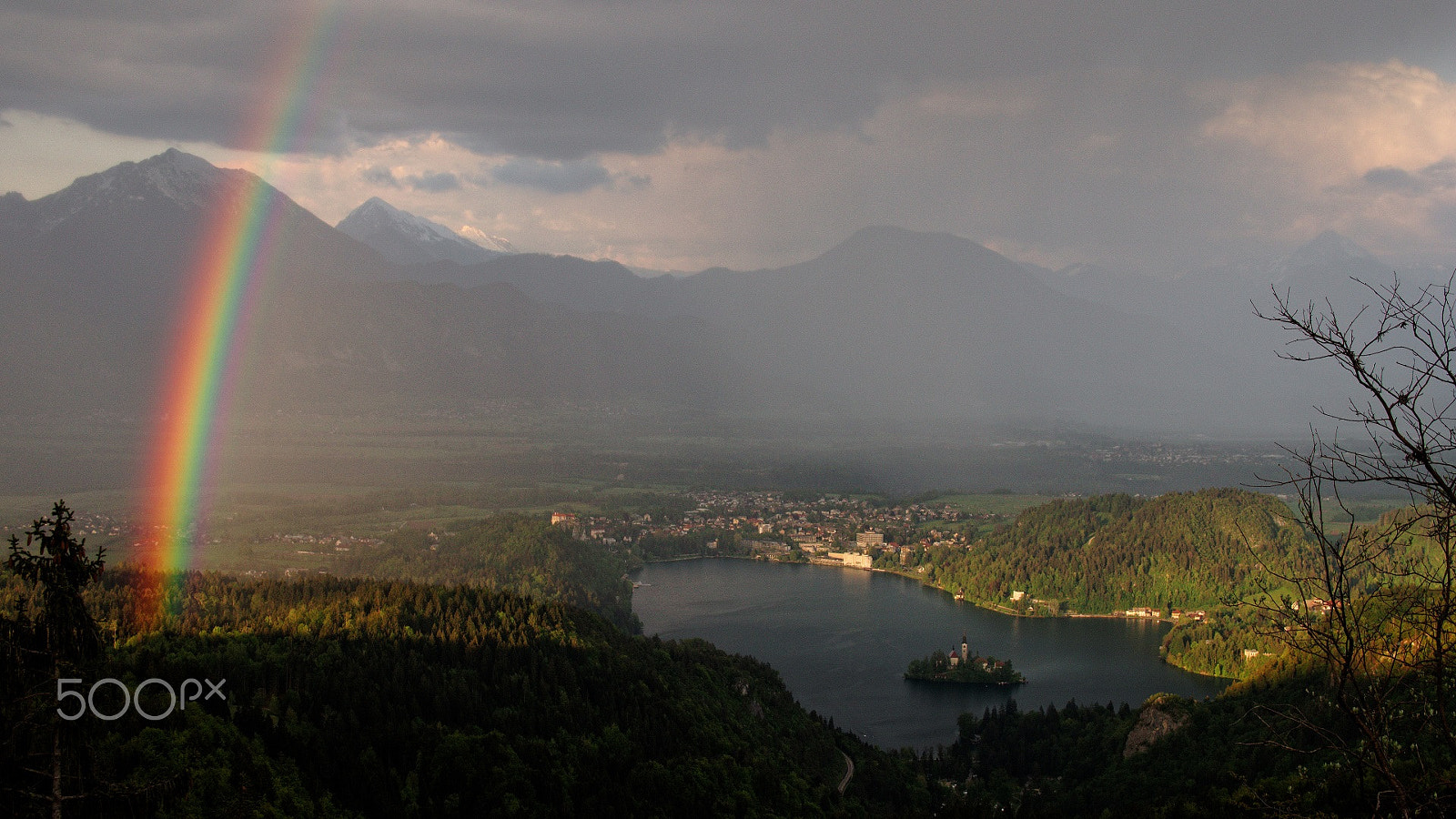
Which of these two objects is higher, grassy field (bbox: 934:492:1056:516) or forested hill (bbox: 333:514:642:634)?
grassy field (bbox: 934:492:1056:516)

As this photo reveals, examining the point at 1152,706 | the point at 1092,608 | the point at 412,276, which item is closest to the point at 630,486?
the point at 1092,608

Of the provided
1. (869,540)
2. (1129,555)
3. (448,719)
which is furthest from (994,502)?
(448,719)

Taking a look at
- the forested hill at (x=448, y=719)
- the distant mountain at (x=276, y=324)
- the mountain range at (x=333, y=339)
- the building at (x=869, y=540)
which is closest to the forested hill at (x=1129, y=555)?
the building at (x=869, y=540)

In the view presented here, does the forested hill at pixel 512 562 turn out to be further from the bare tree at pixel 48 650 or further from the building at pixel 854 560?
the bare tree at pixel 48 650

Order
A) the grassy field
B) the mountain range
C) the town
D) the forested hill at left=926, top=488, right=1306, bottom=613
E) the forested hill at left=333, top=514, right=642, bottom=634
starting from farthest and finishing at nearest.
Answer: the mountain range < the grassy field < the town < the forested hill at left=926, top=488, right=1306, bottom=613 < the forested hill at left=333, top=514, right=642, bottom=634

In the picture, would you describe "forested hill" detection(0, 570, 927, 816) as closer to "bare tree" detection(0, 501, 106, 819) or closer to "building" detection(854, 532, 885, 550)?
"bare tree" detection(0, 501, 106, 819)

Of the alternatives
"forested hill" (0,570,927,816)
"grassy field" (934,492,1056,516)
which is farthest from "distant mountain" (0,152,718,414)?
"forested hill" (0,570,927,816)
